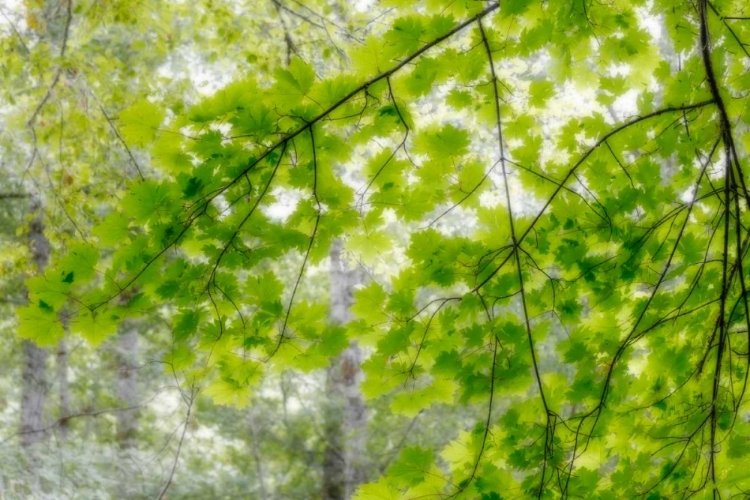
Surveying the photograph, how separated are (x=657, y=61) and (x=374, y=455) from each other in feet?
17.7

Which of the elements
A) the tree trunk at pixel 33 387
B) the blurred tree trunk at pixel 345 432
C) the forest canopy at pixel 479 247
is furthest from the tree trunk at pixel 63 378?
the forest canopy at pixel 479 247

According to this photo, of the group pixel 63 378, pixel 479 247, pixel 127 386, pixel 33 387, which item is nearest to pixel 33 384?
pixel 33 387

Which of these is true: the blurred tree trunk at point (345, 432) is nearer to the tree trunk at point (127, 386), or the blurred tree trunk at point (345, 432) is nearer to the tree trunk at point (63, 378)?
the tree trunk at point (127, 386)

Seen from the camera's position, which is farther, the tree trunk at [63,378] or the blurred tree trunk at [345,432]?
the tree trunk at [63,378]

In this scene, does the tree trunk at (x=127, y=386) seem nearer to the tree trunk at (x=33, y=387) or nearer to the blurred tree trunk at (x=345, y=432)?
the tree trunk at (x=33, y=387)

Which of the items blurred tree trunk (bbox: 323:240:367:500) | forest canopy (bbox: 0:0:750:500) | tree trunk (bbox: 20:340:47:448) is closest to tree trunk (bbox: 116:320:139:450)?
tree trunk (bbox: 20:340:47:448)

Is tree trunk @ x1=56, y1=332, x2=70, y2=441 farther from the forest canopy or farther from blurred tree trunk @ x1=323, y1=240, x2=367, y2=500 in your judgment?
the forest canopy

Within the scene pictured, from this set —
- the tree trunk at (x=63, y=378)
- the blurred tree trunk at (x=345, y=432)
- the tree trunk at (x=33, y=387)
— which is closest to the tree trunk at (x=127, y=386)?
the tree trunk at (x=63, y=378)

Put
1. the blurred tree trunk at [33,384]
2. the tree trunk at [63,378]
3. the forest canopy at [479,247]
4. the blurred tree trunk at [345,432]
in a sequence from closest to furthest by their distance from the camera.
→ the forest canopy at [479,247] < the blurred tree trunk at [345,432] < the blurred tree trunk at [33,384] < the tree trunk at [63,378]

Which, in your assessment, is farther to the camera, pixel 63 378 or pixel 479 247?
pixel 63 378

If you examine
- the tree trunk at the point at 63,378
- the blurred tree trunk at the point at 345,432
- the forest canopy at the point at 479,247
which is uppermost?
the tree trunk at the point at 63,378

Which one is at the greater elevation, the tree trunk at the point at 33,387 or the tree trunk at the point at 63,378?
the tree trunk at the point at 63,378

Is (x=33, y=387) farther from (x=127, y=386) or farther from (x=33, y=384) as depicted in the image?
(x=127, y=386)

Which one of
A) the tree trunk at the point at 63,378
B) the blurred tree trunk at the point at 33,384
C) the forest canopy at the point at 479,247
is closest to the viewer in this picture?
the forest canopy at the point at 479,247
